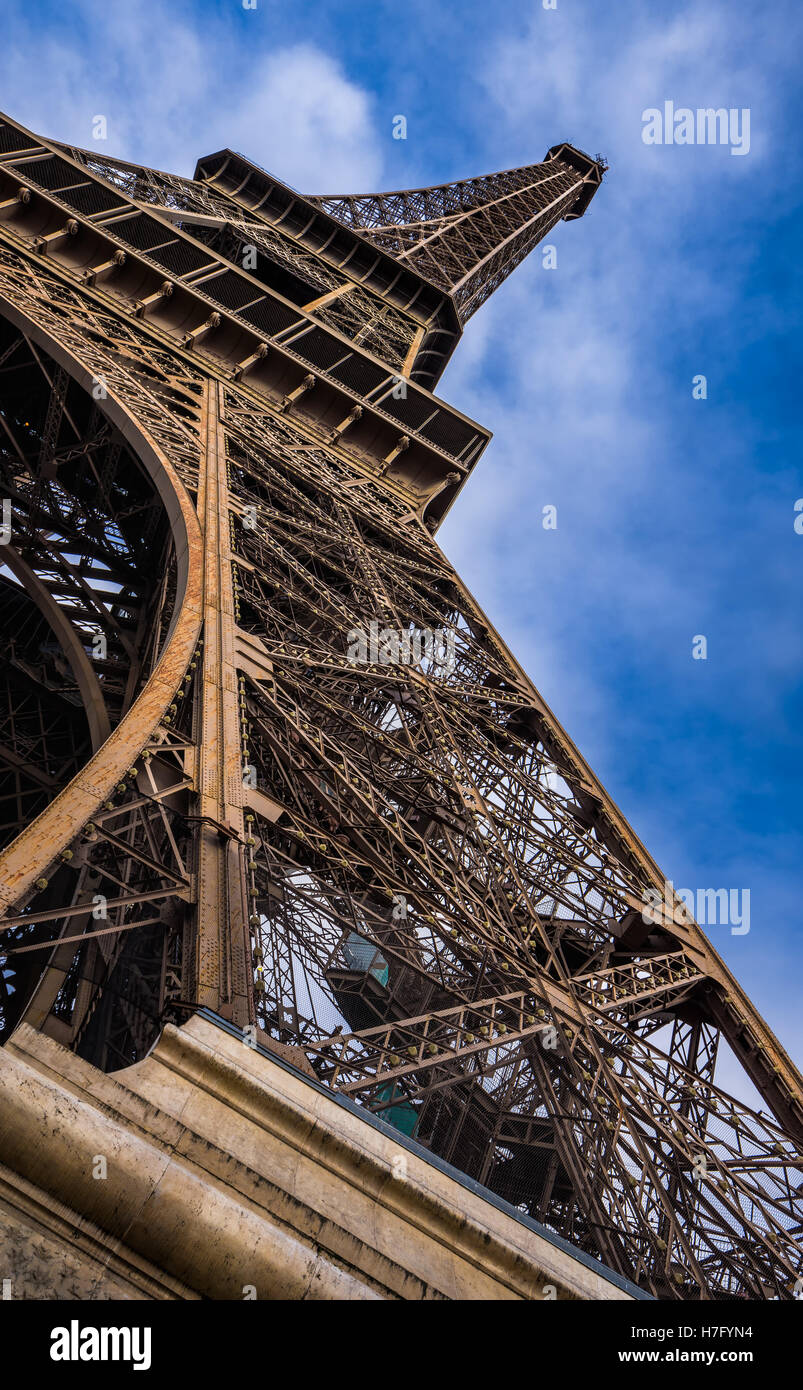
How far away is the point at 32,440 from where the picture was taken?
2136cm

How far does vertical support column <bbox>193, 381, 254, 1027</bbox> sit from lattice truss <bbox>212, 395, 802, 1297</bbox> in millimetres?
265

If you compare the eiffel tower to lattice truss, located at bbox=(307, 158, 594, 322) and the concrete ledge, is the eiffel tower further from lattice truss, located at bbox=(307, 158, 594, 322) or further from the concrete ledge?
lattice truss, located at bbox=(307, 158, 594, 322)

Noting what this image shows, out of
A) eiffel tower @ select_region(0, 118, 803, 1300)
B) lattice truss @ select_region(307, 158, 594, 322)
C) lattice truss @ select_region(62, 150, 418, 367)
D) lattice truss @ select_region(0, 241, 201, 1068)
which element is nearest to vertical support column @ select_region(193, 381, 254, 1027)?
eiffel tower @ select_region(0, 118, 803, 1300)

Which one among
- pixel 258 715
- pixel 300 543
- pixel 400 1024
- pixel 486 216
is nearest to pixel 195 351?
pixel 300 543

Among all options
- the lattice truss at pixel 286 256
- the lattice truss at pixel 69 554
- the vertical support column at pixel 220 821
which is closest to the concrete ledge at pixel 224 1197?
the vertical support column at pixel 220 821

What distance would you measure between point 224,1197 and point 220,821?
3458 mm

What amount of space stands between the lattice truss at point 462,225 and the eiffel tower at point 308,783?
17.1 m

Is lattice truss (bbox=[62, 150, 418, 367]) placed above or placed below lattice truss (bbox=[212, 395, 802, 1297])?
above

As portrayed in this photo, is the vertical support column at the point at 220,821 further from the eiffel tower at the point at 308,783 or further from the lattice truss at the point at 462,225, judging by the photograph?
the lattice truss at the point at 462,225

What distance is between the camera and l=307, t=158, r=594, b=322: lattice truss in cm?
4544

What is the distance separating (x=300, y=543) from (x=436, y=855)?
710cm

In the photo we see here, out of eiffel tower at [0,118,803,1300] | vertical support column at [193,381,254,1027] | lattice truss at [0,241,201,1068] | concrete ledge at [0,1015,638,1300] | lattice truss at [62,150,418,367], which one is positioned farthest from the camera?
lattice truss at [62,150,418,367]

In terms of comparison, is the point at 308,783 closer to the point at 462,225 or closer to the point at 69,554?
the point at 69,554
